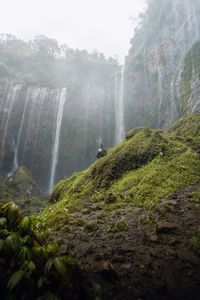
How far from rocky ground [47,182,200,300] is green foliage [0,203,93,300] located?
71 cm

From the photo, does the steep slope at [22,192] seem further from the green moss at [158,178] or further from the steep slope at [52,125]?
the green moss at [158,178]

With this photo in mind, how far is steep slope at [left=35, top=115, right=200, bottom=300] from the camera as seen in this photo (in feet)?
12.6

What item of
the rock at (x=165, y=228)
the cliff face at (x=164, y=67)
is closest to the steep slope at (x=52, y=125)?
the cliff face at (x=164, y=67)

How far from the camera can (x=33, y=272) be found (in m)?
2.87

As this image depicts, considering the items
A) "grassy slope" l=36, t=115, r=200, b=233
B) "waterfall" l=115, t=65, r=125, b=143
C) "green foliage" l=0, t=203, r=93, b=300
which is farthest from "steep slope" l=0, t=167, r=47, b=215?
"green foliage" l=0, t=203, r=93, b=300

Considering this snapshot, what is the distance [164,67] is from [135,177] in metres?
19.9

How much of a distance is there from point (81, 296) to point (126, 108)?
26315 millimetres

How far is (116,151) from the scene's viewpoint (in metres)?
10.4

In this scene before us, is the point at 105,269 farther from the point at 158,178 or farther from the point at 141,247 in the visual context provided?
the point at 158,178

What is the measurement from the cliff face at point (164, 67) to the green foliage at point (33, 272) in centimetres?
1573

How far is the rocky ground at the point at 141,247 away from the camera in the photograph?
→ 3701 millimetres

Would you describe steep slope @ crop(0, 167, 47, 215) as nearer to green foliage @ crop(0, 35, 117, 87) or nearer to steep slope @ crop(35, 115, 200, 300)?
steep slope @ crop(35, 115, 200, 300)

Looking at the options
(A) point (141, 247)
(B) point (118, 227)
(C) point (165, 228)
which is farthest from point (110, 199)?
(A) point (141, 247)

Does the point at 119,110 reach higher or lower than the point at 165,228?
higher
